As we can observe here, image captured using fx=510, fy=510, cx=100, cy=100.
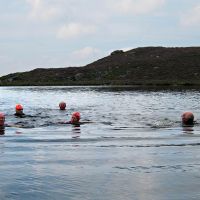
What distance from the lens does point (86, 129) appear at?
28.9 meters

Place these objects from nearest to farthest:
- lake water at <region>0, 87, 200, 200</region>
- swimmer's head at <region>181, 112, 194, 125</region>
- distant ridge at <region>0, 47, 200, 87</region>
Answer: lake water at <region>0, 87, 200, 200</region>
swimmer's head at <region>181, 112, 194, 125</region>
distant ridge at <region>0, 47, 200, 87</region>

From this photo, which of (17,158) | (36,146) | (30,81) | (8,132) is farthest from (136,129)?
(30,81)

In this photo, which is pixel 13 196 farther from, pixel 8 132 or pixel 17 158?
pixel 8 132

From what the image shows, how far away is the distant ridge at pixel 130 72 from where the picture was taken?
137125mm

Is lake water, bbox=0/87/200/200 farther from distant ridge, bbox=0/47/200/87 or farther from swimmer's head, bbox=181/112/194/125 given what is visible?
distant ridge, bbox=0/47/200/87

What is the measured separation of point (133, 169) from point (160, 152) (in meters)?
3.74

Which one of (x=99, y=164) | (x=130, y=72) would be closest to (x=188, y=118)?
(x=99, y=164)

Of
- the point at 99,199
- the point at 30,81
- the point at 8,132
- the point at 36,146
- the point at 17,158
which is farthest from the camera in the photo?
the point at 30,81

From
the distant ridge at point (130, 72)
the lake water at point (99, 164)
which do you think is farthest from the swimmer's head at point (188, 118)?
the distant ridge at point (130, 72)

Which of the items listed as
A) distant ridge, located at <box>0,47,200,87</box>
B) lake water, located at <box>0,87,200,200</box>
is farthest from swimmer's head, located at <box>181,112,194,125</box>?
distant ridge, located at <box>0,47,200,87</box>

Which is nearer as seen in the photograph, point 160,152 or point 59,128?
point 160,152

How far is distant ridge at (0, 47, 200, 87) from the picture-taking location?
137125mm

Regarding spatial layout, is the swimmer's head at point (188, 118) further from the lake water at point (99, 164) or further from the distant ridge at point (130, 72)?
the distant ridge at point (130, 72)

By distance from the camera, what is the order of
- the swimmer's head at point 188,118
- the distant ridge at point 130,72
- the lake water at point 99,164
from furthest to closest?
the distant ridge at point 130,72, the swimmer's head at point 188,118, the lake water at point 99,164
